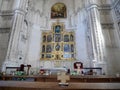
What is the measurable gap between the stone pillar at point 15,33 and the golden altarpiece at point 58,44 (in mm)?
3730

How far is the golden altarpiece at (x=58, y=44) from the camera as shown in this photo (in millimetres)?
12258

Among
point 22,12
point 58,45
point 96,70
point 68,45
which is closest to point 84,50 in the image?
point 68,45

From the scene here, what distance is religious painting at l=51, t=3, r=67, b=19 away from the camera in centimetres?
1446

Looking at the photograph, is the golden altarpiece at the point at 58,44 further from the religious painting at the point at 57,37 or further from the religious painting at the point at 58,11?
the religious painting at the point at 58,11

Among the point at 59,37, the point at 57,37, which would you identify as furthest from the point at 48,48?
the point at 59,37

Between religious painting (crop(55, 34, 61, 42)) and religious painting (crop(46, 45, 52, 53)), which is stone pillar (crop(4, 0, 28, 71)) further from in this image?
religious painting (crop(55, 34, 61, 42))

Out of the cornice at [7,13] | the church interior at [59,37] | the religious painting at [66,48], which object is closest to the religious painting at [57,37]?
the church interior at [59,37]

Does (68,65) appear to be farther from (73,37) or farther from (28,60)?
(28,60)

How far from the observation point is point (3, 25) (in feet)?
34.8

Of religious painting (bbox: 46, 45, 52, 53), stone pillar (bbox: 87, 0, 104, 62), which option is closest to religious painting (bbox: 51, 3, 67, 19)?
religious painting (bbox: 46, 45, 52, 53)

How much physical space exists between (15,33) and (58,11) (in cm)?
722

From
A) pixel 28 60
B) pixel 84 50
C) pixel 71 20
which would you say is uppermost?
pixel 71 20

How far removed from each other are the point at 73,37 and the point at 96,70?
17.7ft

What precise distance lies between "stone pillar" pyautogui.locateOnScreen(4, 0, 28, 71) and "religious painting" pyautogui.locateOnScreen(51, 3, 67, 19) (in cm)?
458
